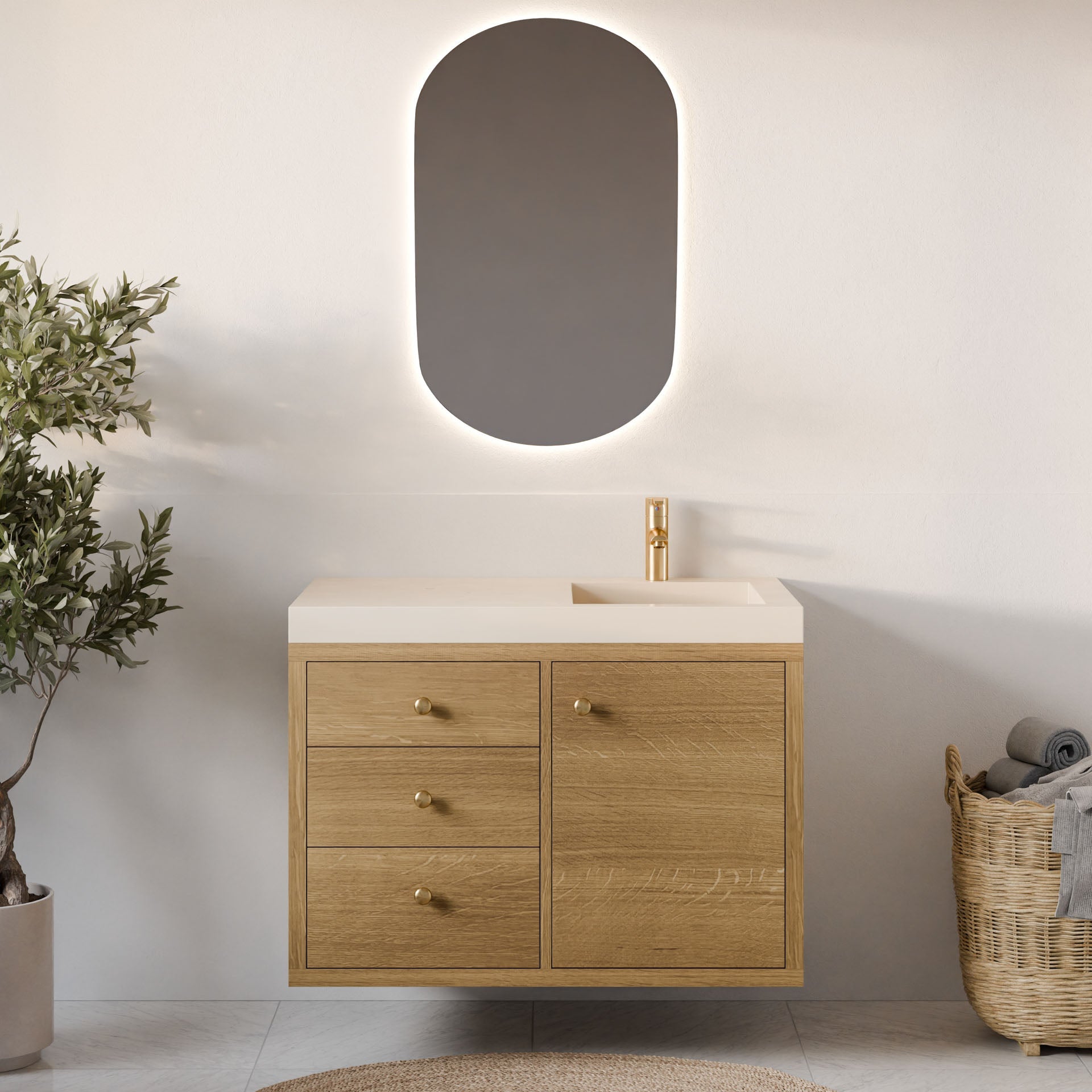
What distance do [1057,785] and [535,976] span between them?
103 cm

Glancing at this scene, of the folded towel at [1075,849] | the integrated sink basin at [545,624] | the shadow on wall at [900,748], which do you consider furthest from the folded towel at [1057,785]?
the integrated sink basin at [545,624]

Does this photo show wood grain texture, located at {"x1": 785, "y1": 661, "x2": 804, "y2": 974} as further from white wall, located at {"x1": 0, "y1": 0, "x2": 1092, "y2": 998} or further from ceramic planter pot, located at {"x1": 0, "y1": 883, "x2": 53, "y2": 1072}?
ceramic planter pot, located at {"x1": 0, "y1": 883, "x2": 53, "y2": 1072}

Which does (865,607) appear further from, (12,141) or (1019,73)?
(12,141)

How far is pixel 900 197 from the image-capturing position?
7.83 feet

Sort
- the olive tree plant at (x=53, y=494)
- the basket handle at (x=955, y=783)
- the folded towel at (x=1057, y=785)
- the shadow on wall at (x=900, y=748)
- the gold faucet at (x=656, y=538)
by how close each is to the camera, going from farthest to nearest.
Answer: the shadow on wall at (x=900, y=748)
the gold faucet at (x=656, y=538)
the basket handle at (x=955, y=783)
the folded towel at (x=1057, y=785)
the olive tree plant at (x=53, y=494)

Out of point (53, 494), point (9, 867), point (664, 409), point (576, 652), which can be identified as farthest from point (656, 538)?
point (9, 867)

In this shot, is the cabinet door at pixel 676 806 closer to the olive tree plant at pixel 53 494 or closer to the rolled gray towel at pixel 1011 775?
the rolled gray towel at pixel 1011 775

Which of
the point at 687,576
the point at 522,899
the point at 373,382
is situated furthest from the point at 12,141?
the point at 522,899

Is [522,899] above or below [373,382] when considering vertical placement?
below

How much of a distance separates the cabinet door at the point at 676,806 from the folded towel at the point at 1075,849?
519 mm

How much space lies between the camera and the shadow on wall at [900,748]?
2.44 m

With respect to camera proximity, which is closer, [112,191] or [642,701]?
[642,701]

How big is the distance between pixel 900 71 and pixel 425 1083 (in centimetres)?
223

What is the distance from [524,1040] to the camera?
7.37 ft
